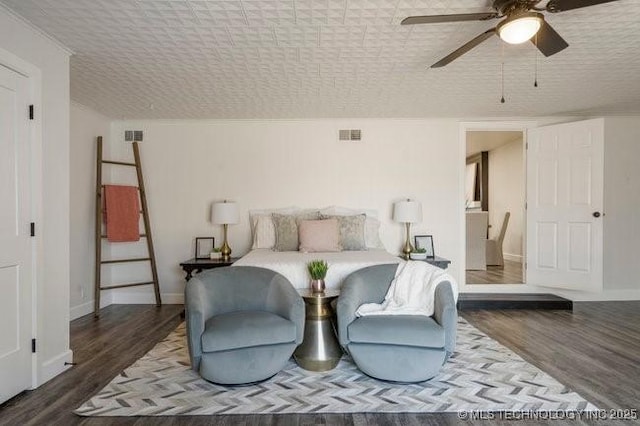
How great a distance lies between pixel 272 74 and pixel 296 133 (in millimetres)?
1636

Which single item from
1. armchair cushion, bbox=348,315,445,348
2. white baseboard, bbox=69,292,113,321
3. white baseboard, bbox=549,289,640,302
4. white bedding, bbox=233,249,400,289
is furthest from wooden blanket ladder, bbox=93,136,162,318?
white baseboard, bbox=549,289,640,302

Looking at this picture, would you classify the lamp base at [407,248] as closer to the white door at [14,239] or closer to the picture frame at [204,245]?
the picture frame at [204,245]

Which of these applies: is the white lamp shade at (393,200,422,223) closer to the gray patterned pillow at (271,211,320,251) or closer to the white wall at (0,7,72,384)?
the gray patterned pillow at (271,211,320,251)

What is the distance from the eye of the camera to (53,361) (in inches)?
109

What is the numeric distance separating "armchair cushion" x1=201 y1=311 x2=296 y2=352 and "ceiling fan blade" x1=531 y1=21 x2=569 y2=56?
242 cm

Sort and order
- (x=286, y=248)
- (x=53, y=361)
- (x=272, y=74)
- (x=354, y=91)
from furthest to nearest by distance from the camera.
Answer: (x=286, y=248) < (x=354, y=91) < (x=272, y=74) < (x=53, y=361)

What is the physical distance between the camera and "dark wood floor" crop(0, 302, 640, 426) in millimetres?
2158

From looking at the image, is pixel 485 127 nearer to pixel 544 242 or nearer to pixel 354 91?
pixel 544 242

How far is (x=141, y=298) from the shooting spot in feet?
16.6

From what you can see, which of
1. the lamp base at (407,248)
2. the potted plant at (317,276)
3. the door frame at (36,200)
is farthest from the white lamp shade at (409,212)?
the door frame at (36,200)

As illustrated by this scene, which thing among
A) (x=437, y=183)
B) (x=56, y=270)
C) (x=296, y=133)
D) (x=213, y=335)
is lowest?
(x=213, y=335)

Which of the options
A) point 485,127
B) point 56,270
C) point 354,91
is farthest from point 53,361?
point 485,127

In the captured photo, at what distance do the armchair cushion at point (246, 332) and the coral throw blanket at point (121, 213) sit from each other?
266 cm

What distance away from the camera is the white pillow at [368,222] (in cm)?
478
